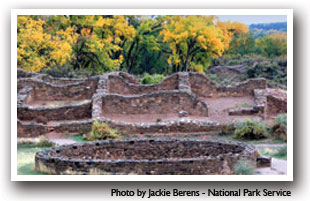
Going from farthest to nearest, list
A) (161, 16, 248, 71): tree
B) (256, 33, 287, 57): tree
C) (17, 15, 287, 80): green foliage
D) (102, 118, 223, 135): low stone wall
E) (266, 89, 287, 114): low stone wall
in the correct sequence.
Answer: (256, 33, 287, 57): tree → (161, 16, 248, 71): tree → (17, 15, 287, 80): green foliage → (266, 89, 287, 114): low stone wall → (102, 118, 223, 135): low stone wall

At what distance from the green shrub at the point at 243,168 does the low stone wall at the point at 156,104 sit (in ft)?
48.9

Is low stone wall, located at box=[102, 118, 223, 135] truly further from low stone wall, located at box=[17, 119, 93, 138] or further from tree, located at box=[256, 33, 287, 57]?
tree, located at box=[256, 33, 287, 57]

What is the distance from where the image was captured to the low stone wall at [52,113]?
30.8 m

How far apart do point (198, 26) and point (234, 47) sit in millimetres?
23567

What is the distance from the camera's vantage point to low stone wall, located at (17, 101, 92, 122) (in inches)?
1214

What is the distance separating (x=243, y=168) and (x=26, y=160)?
7216 mm

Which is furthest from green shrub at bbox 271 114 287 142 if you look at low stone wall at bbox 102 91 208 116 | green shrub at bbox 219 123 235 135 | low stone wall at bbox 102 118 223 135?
low stone wall at bbox 102 91 208 116

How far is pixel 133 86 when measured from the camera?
123 feet

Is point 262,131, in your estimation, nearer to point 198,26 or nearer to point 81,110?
point 81,110

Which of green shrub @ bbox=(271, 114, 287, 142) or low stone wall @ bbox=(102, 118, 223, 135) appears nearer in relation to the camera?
green shrub @ bbox=(271, 114, 287, 142)

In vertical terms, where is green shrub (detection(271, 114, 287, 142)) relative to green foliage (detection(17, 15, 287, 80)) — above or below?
below

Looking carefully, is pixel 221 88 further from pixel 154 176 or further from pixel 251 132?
pixel 154 176

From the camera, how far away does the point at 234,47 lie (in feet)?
241

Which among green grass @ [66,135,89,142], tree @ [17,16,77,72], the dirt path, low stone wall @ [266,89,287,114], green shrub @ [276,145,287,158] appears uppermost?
tree @ [17,16,77,72]
